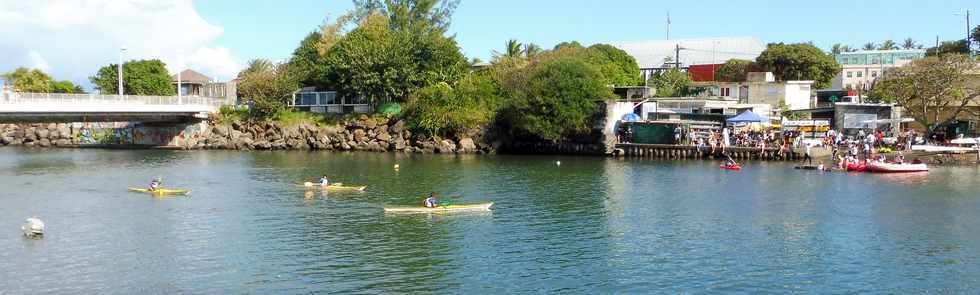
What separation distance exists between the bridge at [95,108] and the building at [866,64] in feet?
345

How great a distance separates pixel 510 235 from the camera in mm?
41906

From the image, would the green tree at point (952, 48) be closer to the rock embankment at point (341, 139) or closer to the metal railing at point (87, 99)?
the rock embankment at point (341, 139)

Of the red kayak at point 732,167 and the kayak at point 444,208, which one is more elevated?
the red kayak at point 732,167

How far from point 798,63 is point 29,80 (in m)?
118

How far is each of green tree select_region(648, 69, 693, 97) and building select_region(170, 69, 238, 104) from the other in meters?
62.0

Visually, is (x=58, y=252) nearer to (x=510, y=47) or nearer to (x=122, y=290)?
(x=122, y=290)

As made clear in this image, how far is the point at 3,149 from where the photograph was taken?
11000 centimetres

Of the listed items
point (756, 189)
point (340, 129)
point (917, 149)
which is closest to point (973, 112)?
point (917, 149)

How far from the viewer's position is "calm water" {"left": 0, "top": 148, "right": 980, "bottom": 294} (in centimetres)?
3288

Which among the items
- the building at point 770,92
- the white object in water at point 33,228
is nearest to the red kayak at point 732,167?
the building at point 770,92

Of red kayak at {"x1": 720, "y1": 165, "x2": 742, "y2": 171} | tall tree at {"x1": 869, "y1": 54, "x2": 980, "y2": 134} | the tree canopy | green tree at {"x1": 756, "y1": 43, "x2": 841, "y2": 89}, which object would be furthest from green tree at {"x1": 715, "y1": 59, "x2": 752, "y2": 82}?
the tree canopy

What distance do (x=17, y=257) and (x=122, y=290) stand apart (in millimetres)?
8818

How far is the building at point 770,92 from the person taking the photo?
102 m

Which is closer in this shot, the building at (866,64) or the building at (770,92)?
the building at (770,92)
